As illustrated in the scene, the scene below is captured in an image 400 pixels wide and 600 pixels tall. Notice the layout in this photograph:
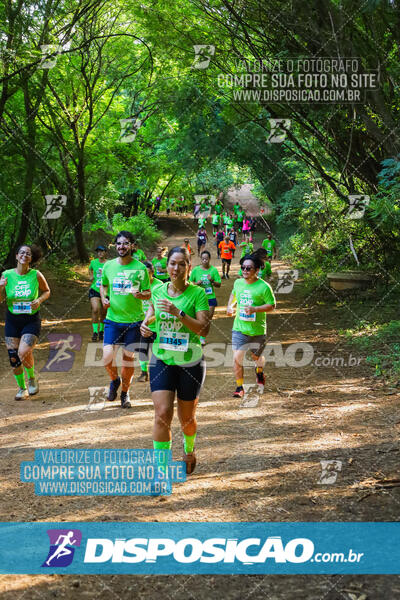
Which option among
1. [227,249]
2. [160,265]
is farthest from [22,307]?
[227,249]

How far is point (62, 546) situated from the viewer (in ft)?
13.0

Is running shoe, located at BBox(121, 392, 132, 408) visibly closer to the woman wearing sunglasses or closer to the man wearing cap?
the woman wearing sunglasses

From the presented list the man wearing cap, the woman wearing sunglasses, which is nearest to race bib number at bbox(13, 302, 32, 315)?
the woman wearing sunglasses

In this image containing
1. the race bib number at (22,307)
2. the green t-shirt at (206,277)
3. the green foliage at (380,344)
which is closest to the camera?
the race bib number at (22,307)

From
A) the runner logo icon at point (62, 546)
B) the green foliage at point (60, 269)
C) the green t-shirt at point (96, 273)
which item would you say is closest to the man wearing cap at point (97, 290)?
the green t-shirt at point (96, 273)

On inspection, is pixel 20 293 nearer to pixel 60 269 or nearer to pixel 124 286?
pixel 124 286

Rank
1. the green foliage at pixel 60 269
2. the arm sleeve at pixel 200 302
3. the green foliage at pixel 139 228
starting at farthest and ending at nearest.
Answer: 1. the green foliage at pixel 139 228
2. the green foliage at pixel 60 269
3. the arm sleeve at pixel 200 302

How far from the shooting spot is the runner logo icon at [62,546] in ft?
12.4

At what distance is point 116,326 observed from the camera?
753cm

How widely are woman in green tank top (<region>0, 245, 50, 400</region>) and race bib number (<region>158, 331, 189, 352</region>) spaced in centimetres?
352

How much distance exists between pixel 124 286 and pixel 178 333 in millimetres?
2698

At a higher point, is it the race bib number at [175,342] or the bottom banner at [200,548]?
the race bib number at [175,342]

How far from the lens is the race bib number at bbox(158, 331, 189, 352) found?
4.93m

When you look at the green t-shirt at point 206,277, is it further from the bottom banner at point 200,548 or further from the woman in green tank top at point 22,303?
the bottom banner at point 200,548
